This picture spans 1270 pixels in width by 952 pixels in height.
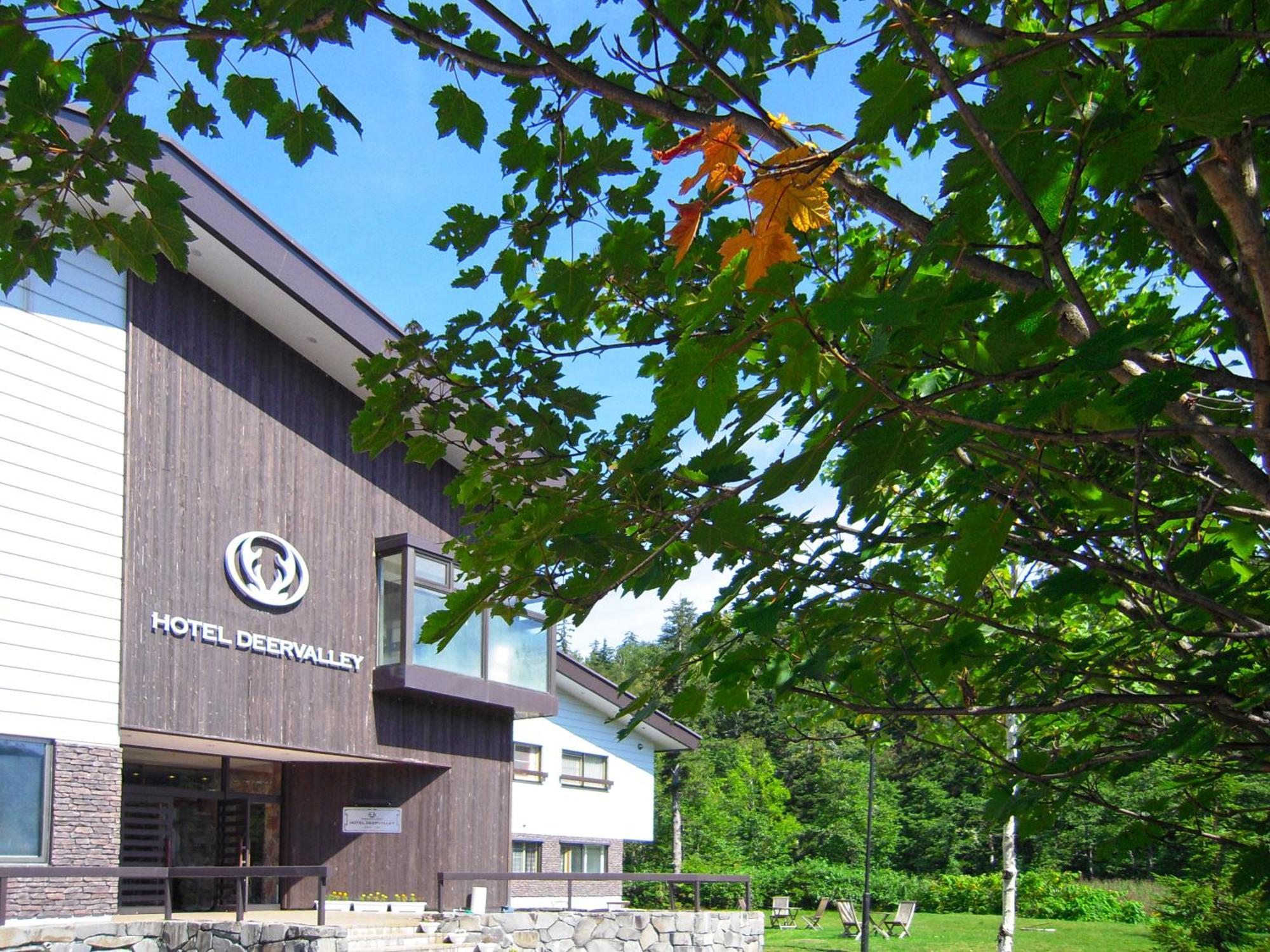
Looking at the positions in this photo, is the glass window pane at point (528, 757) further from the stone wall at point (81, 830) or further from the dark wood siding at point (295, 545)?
the stone wall at point (81, 830)

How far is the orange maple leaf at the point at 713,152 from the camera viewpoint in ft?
5.22

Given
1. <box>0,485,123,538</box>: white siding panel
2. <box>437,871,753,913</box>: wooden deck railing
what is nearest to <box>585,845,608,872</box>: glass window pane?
<box>437,871,753,913</box>: wooden deck railing

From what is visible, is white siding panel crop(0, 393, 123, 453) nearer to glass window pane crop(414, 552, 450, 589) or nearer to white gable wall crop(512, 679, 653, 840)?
glass window pane crop(414, 552, 450, 589)

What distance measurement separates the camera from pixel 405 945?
45.1ft

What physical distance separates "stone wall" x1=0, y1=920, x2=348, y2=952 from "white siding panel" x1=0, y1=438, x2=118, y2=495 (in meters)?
4.47

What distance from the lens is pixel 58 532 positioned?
12.2 meters

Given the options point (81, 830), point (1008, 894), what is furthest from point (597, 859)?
point (81, 830)

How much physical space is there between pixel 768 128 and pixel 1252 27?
2.79 ft

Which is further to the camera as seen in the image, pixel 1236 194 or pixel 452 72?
pixel 452 72

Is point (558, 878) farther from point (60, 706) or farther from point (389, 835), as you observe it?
point (60, 706)

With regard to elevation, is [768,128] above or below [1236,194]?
above

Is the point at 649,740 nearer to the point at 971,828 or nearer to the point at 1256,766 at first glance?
the point at 971,828

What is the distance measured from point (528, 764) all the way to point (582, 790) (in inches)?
83.2

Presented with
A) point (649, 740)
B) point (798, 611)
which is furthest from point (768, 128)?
point (649, 740)
